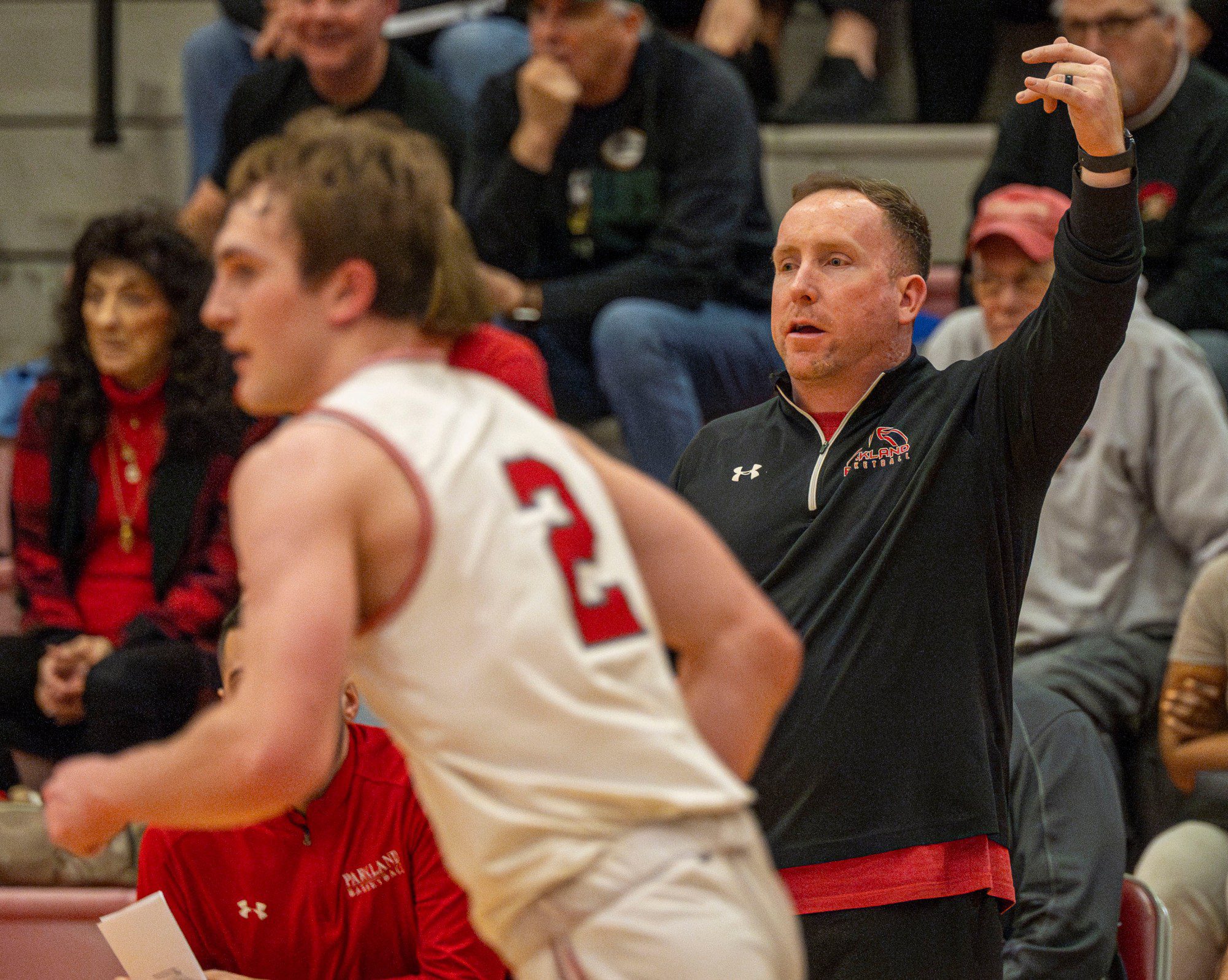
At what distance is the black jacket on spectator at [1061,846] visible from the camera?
8.48ft

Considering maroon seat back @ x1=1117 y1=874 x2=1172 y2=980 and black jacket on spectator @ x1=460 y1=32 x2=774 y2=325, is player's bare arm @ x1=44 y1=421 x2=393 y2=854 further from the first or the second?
black jacket on spectator @ x1=460 y1=32 x2=774 y2=325

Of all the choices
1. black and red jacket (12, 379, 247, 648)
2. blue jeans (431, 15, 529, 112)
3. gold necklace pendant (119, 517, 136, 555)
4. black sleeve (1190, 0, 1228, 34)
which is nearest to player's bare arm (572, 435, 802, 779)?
black and red jacket (12, 379, 247, 648)

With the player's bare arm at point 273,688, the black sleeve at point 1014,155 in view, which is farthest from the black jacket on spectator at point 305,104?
the player's bare arm at point 273,688

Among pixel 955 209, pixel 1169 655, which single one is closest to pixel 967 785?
pixel 1169 655

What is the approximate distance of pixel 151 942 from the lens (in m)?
2.04

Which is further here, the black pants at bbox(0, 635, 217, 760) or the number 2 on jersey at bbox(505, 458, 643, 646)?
the black pants at bbox(0, 635, 217, 760)

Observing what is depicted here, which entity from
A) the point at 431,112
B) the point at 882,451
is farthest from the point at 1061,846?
the point at 431,112

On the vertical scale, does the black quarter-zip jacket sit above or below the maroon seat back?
above

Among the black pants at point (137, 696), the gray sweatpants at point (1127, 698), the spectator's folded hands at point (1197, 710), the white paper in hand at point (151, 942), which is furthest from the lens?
the black pants at point (137, 696)

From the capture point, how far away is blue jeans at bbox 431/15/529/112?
16.2 feet

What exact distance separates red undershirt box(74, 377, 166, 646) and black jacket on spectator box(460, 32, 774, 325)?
1039mm

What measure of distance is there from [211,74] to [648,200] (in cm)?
171

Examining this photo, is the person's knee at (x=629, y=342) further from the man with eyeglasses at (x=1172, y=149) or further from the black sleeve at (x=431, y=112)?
the man with eyeglasses at (x=1172, y=149)

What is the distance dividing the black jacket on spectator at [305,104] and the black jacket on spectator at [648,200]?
30cm
